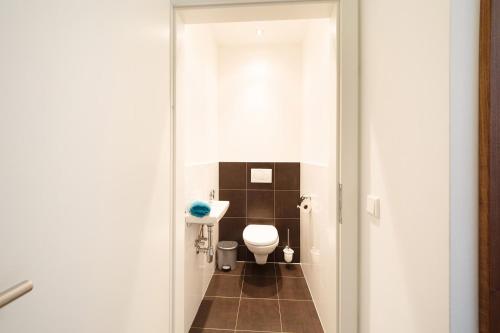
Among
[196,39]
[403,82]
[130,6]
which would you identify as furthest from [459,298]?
[196,39]

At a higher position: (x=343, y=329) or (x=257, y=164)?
(x=257, y=164)

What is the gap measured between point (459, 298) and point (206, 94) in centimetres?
235

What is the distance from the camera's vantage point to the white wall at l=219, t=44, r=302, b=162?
297 centimetres

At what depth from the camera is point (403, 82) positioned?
0.77m

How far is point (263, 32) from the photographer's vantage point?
2678 mm

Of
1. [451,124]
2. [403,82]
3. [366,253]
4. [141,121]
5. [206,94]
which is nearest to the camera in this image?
[451,124]

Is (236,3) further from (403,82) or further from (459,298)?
(459,298)

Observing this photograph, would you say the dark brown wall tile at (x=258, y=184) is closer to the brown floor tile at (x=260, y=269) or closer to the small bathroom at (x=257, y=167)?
the small bathroom at (x=257, y=167)

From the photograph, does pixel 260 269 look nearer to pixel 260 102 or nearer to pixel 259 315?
pixel 259 315

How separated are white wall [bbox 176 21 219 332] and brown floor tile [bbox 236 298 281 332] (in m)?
0.37

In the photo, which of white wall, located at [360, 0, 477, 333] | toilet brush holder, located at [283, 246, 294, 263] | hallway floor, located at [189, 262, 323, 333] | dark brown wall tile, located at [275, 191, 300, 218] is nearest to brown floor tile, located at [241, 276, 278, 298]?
hallway floor, located at [189, 262, 323, 333]

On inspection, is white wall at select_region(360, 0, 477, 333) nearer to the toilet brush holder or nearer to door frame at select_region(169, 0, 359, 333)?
door frame at select_region(169, 0, 359, 333)

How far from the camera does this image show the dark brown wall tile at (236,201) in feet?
9.64

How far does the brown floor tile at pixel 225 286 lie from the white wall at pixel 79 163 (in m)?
1.31
